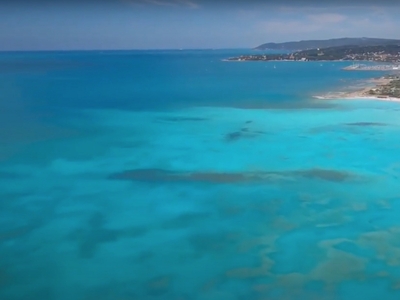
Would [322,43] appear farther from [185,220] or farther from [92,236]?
[92,236]

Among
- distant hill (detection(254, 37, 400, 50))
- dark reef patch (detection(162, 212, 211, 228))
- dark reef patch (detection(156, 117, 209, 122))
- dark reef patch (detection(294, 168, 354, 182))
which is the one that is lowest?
dark reef patch (detection(162, 212, 211, 228))

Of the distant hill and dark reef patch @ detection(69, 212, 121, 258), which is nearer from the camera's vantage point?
dark reef patch @ detection(69, 212, 121, 258)

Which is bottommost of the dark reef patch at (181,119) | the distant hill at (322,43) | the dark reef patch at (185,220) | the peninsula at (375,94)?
the dark reef patch at (185,220)

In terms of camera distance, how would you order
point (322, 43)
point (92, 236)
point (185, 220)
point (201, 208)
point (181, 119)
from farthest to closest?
point (322, 43), point (181, 119), point (201, 208), point (185, 220), point (92, 236)

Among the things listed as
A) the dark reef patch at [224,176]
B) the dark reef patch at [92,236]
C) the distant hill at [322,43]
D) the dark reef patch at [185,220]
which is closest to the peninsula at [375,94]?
the dark reef patch at [224,176]

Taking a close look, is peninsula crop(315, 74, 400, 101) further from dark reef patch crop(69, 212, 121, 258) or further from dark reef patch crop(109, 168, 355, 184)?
dark reef patch crop(69, 212, 121, 258)

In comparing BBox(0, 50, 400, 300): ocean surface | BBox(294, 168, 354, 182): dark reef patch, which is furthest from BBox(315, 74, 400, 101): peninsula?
BBox(294, 168, 354, 182): dark reef patch

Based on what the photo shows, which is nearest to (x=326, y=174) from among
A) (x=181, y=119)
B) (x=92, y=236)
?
(x=92, y=236)

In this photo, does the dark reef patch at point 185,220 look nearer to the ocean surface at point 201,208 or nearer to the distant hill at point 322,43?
the ocean surface at point 201,208

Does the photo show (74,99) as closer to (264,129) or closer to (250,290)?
(264,129)

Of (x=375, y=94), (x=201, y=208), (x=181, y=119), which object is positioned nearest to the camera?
(x=201, y=208)
